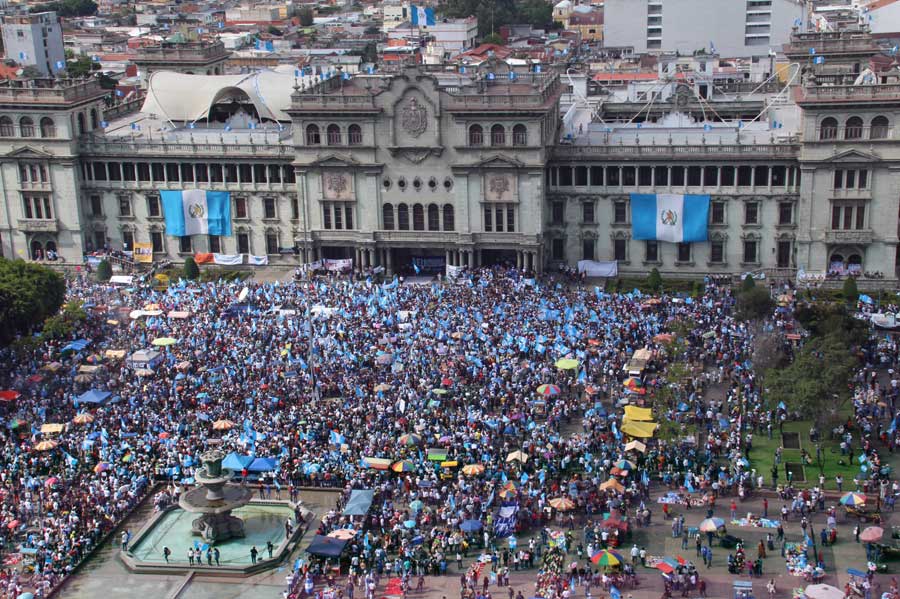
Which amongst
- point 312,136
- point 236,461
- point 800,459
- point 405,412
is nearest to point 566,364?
point 405,412

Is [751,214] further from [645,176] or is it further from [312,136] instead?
[312,136]

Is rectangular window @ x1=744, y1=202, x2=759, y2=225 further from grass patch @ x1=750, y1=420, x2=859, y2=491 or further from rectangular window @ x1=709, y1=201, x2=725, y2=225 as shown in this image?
grass patch @ x1=750, y1=420, x2=859, y2=491

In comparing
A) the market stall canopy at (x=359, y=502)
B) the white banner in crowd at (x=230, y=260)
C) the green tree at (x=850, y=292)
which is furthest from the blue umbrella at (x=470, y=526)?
the white banner in crowd at (x=230, y=260)

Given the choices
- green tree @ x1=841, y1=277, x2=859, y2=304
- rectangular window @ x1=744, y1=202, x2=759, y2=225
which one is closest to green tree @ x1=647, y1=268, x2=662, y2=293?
rectangular window @ x1=744, y1=202, x2=759, y2=225

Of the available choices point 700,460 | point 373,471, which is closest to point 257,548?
point 373,471

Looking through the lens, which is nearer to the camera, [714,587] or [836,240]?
[714,587]

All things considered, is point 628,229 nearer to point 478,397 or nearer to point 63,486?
point 478,397

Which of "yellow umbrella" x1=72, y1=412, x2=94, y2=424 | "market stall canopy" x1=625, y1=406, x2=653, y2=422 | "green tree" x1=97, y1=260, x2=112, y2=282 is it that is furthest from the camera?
"green tree" x1=97, y1=260, x2=112, y2=282
